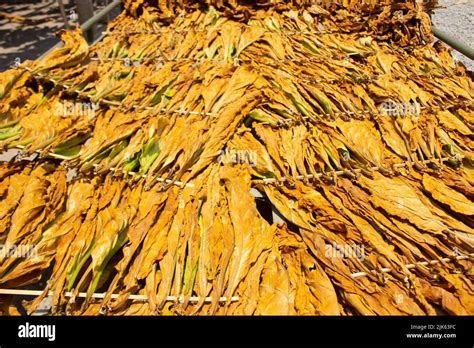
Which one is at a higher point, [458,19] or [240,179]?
[458,19]

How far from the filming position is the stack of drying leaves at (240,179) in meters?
2.72

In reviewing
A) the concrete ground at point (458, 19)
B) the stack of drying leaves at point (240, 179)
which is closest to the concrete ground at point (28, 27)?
the stack of drying leaves at point (240, 179)

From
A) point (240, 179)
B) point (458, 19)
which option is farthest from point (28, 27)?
point (458, 19)

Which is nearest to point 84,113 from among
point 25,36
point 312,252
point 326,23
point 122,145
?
point 122,145

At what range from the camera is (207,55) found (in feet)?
17.7

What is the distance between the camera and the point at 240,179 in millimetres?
3424

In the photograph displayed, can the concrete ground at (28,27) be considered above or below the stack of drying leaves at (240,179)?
below

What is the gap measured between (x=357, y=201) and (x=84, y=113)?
3298 mm

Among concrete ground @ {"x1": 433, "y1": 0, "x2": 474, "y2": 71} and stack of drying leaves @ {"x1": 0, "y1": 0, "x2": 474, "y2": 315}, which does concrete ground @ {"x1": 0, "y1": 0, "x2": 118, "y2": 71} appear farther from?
concrete ground @ {"x1": 433, "y1": 0, "x2": 474, "y2": 71}

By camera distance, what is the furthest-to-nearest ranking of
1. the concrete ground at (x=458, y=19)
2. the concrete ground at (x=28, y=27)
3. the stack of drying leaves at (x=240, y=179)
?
1. the concrete ground at (x=458, y=19)
2. the concrete ground at (x=28, y=27)
3. the stack of drying leaves at (x=240, y=179)

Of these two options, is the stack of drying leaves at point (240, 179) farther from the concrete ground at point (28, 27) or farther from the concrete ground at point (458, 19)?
the concrete ground at point (458, 19)

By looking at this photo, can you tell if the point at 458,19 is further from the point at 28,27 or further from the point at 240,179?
the point at 28,27

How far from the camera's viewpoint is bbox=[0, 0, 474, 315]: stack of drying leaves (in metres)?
2.72
